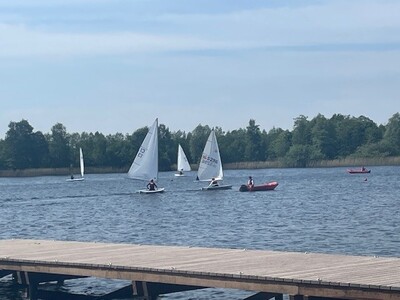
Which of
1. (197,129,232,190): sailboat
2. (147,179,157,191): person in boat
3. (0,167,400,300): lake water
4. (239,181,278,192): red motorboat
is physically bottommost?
(0,167,400,300): lake water

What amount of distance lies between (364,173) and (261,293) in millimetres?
129414

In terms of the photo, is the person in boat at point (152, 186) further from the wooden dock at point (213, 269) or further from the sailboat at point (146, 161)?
the wooden dock at point (213, 269)

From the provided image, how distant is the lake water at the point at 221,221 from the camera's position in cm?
4228

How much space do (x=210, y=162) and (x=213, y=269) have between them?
226ft

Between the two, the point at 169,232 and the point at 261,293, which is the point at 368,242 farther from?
the point at 261,293

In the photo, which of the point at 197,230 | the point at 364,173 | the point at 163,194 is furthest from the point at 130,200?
the point at 364,173

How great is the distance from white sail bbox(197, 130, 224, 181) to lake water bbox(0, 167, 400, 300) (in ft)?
11.2

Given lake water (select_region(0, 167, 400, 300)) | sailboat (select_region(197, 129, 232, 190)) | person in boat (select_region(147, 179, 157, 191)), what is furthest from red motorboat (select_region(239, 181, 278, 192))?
person in boat (select_region(147, 179, 157, 191))

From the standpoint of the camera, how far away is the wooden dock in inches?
895

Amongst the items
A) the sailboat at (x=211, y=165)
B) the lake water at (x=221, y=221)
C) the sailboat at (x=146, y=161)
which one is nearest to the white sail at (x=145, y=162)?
the sailboat at (x=146, y=161)

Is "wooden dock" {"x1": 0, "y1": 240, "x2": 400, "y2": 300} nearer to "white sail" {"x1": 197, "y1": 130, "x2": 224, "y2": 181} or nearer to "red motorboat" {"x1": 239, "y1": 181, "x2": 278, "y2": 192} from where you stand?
"white sail" {"x1": 197, "y1": 130, "x2": 224, "y2": 181}

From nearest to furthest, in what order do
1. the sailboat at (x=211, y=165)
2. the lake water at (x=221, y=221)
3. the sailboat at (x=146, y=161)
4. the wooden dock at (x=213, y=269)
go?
the wooden dock at (x=213, y=269) → the lake water at (x=221, y=221) → the sailboat at (x=146, y=161) → the sailboat at (x=211, y=165)

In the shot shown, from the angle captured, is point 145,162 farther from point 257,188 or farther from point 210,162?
point 257,188

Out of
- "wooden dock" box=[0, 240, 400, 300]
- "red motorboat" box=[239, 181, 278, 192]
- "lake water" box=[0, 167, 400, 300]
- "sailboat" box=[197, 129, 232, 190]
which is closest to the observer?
"wooden dock" box=[0, 240, 400, 300]
